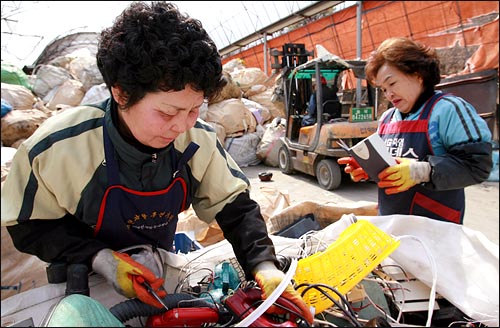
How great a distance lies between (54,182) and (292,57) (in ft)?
17.0

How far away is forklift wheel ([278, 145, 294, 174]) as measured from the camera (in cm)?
546

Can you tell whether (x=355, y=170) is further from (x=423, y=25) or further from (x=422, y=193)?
(x=423, y=25)

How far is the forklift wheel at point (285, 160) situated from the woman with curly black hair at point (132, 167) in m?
4.39

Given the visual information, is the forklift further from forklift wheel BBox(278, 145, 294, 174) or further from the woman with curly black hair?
the woman with curly black hair

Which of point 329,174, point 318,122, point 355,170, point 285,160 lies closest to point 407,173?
point 355,170

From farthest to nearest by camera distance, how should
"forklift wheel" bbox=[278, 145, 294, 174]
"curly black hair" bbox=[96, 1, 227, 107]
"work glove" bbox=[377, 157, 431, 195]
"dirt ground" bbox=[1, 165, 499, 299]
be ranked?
"forklift wheel" bbox=[278, 145, 294, 174], "work glove" bbox=[377, 157, 431, 195], "curly black hair" bbox=[96, 1, 227, 107], "dirt ground" bbox=[1, 165, 499, 299]

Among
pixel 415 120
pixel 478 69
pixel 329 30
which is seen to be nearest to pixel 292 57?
pixel 329 30

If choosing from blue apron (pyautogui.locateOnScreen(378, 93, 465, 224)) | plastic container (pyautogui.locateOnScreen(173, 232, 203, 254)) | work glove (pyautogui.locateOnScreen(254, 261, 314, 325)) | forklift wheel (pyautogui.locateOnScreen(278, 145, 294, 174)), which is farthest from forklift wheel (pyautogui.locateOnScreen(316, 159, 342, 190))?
work glove (pyautogui.locateOnScreen(254, 261, 314, 325))

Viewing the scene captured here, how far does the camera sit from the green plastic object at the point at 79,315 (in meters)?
0.49

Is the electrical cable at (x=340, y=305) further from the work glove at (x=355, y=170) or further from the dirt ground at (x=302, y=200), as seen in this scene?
the work glove at (x=355, y=170)

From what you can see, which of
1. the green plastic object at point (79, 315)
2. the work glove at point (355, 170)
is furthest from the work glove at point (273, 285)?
the work glove at point (355, 170)

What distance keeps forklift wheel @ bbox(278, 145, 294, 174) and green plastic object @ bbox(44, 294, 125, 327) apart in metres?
4.94

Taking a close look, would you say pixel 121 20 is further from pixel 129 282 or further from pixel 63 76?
pixel 63 76

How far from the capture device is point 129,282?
87 centimetres
